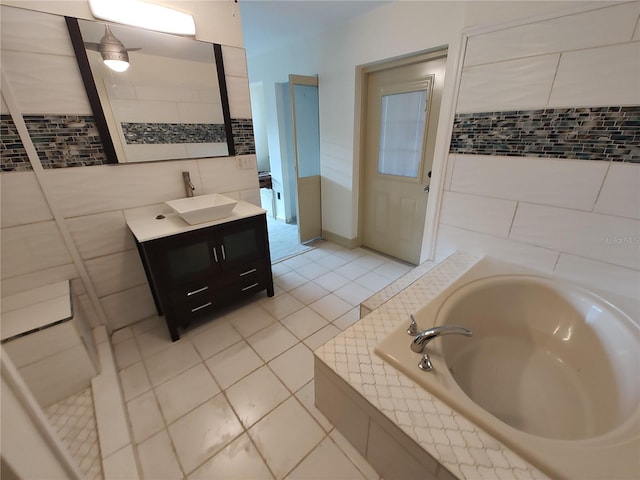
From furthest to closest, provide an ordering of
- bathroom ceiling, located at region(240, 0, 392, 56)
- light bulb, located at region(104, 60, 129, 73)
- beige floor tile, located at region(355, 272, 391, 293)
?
beige floor tile, located at region(355, 272, 391, 293) < bathroom ceiling, located at region(240, 0, 392, 56) < light bulb, located at region(104, 60, 129, 73)

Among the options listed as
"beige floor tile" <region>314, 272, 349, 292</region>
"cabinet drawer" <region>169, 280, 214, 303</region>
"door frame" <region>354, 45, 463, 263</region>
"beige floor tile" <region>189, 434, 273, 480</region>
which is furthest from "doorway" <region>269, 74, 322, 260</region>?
"beige floor tile" <region>189, 434, 273, 480</region>

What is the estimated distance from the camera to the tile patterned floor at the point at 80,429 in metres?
1.09

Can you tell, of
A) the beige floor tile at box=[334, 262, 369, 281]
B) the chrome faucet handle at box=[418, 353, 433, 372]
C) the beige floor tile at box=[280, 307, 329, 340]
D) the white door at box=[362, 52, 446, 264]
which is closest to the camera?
the chrome faucet handle at box=[418, 353, 433, 372]

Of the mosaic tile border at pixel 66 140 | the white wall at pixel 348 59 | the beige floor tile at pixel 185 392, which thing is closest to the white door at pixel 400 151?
the white wall at pixel 348 59

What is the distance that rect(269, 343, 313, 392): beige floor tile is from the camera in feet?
4.85

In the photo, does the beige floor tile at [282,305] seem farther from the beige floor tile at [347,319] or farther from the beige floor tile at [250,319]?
the beige floor tile at [347,319]

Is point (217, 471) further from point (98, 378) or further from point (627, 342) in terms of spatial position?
point (627, 342)

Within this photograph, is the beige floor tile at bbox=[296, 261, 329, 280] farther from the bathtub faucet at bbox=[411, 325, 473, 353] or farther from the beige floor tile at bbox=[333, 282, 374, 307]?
the bathtub faucet at bbox=[411, 325, 473, 353]

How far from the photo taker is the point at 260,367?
157 centimetres

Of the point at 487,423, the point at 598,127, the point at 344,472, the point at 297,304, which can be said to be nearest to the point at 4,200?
the point at 297,304

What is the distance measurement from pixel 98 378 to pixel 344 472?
1.35m

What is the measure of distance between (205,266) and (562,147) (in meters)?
2.17

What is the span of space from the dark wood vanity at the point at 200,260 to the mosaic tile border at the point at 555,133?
1.49 meters

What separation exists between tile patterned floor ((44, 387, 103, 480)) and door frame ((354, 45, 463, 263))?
2.26m
